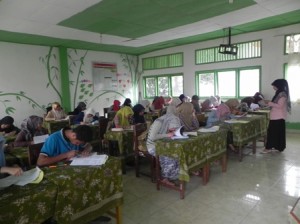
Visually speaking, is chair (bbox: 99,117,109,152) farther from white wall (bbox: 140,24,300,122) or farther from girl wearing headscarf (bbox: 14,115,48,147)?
white wall (bbox: 140,24,300,122)

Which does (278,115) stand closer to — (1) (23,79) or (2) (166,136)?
(2) (166,136)

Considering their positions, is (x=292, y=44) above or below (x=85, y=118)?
above

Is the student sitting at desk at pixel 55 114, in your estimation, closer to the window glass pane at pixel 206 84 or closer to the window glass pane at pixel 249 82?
the window glass pane at pixel 206 84

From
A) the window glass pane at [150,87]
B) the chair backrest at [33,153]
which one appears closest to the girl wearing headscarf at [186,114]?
the chair backrest at [33,153]

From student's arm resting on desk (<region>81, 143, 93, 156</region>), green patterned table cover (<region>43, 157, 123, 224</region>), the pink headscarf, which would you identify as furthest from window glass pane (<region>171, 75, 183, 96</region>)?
green patterned table cover (<region>43, 157, 123, 224</region>)

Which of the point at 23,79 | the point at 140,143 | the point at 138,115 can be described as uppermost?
the point at 23,79

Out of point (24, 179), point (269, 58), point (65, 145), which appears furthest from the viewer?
point (269, 58)

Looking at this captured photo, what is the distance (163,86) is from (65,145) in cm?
736

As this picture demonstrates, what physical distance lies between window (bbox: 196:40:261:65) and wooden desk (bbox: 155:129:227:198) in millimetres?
4519

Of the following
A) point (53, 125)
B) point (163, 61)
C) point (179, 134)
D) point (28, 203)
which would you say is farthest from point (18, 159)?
point (163, 61)

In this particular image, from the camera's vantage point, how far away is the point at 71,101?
8000mm

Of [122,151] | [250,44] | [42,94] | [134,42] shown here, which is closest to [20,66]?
[42,94]

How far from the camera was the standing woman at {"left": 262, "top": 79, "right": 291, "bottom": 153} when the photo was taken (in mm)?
4234

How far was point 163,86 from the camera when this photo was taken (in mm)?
9305
